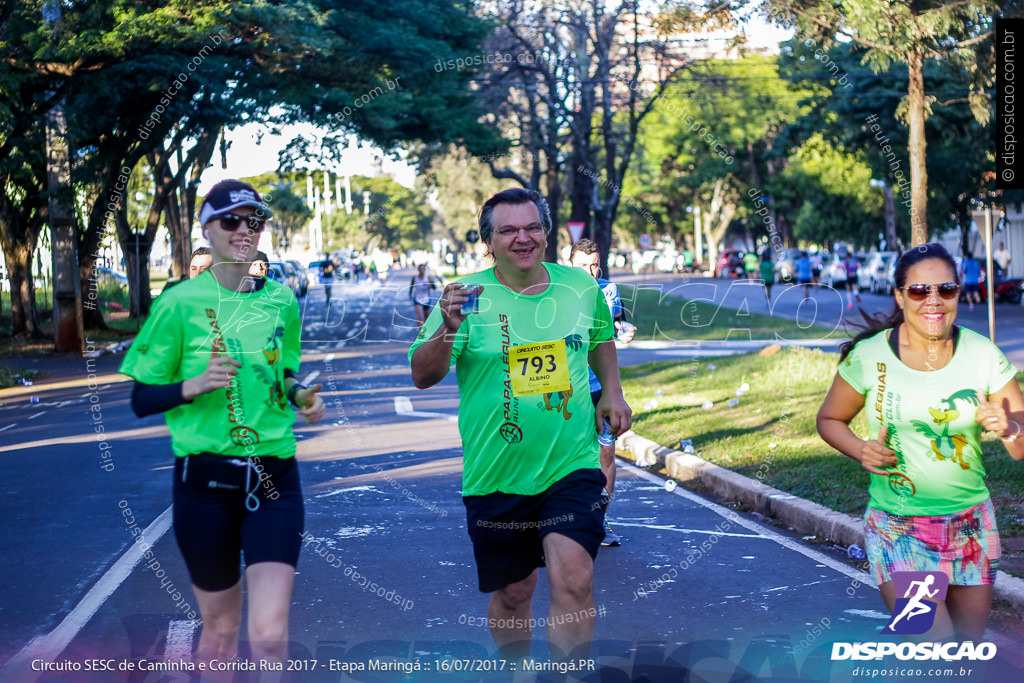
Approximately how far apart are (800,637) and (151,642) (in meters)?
3.05

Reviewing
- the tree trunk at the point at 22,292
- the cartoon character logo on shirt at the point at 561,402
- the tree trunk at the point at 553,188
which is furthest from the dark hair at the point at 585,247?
the tree trunk at the point at 553,188

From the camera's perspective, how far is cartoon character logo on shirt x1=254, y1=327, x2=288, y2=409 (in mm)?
4070

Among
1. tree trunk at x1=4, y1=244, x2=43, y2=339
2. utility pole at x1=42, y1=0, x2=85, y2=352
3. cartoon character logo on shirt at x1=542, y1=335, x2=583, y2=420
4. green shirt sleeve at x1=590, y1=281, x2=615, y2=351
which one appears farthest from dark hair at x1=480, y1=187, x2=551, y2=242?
tree trunk at x1=4, y1=244, x2=43, y2=339

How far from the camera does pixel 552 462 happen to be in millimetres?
4355

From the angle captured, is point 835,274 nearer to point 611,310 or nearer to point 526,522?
point 611,310

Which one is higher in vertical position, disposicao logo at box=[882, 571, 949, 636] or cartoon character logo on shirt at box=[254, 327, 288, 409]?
cartoon character logo on shirt at box=[254, 327, 288, 409]

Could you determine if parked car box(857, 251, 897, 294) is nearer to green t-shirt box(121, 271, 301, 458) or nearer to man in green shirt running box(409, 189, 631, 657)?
man in green shirt running box(409, 189, 631, 657)

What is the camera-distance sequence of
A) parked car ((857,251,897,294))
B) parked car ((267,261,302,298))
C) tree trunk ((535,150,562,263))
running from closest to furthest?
parked car ((267,261,302,298)) → tree trunk ((535,150,562,263)) → parked car ((857,251,897,294))

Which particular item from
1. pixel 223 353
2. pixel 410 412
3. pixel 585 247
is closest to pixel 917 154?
pixel 410 412

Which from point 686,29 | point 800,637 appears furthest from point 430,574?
point 686,29

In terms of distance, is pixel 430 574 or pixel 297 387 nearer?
pixel 297 387

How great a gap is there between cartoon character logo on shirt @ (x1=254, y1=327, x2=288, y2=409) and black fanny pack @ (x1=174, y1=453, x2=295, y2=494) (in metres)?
0.21

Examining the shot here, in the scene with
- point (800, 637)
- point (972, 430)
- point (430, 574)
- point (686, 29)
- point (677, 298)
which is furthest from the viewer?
point (677, 298)

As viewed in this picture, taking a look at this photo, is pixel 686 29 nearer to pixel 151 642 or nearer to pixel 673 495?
pixel 673 495
